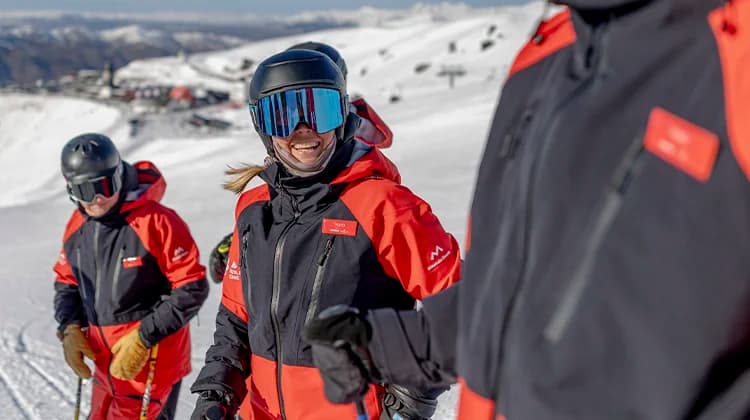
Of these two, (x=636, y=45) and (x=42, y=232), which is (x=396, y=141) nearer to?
(x=42, y=232)

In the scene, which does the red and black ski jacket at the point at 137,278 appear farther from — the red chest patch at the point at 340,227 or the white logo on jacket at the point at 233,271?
the red chest patch at the point at 340,227

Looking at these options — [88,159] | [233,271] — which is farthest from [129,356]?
[233,271]

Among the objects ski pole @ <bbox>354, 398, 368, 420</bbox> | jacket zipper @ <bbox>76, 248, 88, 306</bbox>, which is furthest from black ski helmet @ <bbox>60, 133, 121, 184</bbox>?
ski pole @ <bbox>354, 398, 368, 420</bbox>

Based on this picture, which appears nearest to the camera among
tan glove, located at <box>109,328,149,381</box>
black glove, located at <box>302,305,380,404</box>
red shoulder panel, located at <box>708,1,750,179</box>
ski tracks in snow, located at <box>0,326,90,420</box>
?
red shoulder panel, located at <box>708,1,750,179</box>

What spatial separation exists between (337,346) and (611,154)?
75cm

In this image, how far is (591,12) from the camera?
3.45ft

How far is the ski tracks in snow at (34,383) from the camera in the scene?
4617 millimetres

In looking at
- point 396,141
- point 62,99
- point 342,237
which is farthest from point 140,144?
point 62,99

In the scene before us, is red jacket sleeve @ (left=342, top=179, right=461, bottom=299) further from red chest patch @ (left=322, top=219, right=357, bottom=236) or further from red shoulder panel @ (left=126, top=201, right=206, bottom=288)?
red shoulder panel @ (left=126, top=201, right=206, bottom=288)

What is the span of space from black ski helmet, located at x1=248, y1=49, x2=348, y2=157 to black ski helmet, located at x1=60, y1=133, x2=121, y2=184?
4.80ft

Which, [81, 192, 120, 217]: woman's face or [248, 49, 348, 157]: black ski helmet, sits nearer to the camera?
[248, 49, 348, 157]: black ski helmet

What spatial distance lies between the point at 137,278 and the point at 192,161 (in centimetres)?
1587

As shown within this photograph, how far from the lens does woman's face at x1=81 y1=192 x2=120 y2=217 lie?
11.5ft

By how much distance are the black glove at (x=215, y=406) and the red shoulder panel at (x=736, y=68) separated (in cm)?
184
